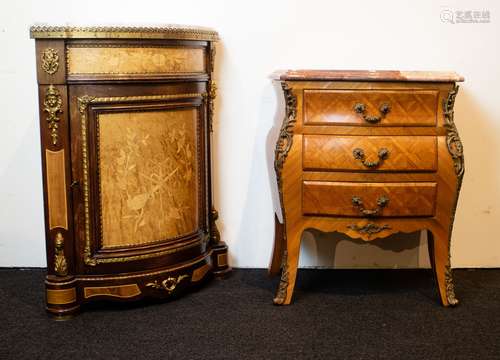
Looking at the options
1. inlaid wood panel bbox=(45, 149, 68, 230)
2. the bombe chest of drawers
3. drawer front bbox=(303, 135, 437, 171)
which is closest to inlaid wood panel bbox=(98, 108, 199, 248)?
inlaid wood panel bbox=(45, 149, 68, 230)

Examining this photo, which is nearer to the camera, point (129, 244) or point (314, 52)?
point (129, 244)

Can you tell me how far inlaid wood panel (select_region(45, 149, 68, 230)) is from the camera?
8.18ft

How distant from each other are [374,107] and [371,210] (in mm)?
376

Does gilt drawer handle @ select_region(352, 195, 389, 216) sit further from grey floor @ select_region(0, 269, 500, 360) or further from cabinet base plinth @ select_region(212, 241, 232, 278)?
cabinet base plinth @ select_region(212, 241, 232, 278)

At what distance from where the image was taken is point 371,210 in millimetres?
2570

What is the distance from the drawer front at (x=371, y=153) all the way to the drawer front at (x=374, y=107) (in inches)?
2.4

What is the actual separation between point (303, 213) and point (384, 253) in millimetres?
704

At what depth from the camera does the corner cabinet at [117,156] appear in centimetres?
244

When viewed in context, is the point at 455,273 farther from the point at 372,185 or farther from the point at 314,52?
the point at 314,52

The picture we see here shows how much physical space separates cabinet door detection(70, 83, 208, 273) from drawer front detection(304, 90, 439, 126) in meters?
0.51

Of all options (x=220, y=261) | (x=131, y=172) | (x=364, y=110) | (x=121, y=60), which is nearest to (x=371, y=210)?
(x=364, y=110)

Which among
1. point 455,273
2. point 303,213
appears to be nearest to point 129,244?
point 303,213

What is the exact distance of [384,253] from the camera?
3145mm

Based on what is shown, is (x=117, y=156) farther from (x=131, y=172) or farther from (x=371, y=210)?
(x=371, y=210)
